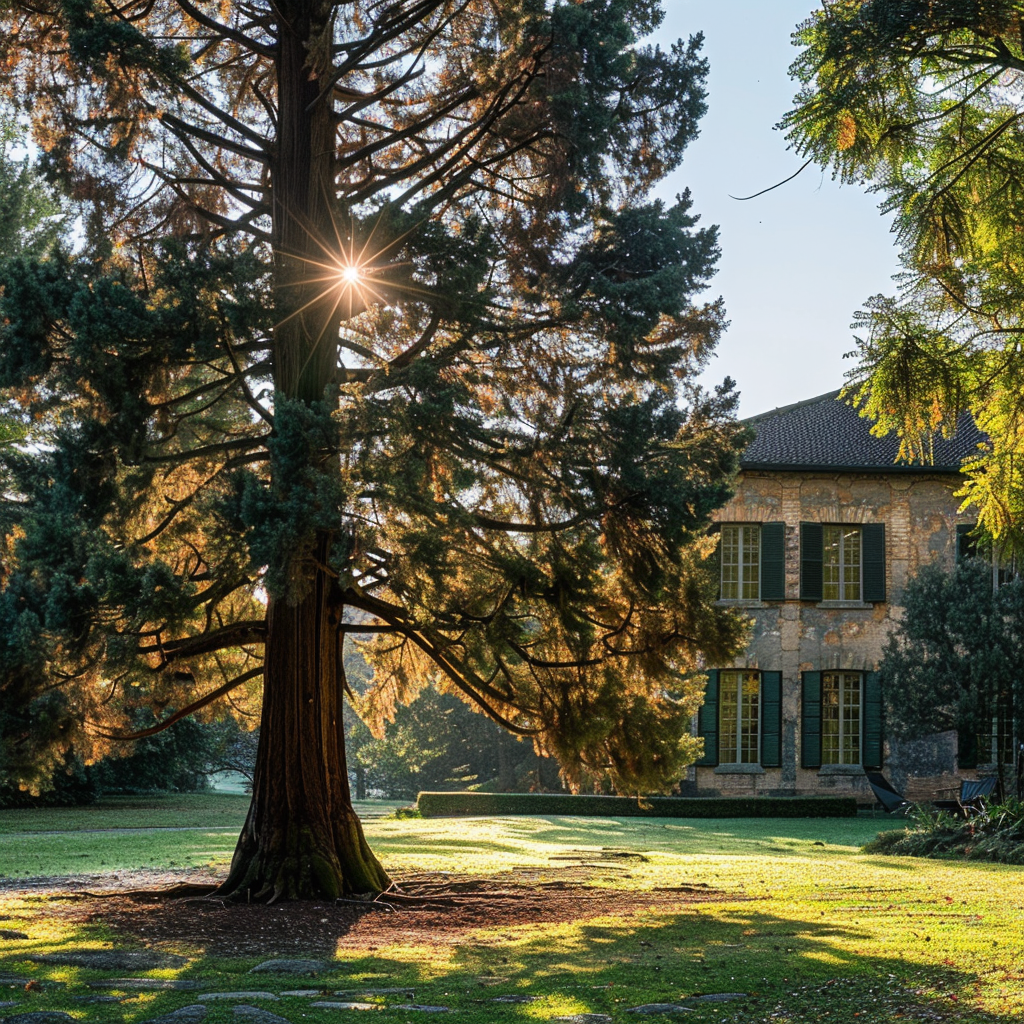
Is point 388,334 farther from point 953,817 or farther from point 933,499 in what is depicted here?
point 933,499

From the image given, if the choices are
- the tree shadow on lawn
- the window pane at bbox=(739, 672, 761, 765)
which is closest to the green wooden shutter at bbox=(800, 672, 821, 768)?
the window pane at bbox=(739, 672, 761, 765)

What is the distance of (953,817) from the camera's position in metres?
15.6

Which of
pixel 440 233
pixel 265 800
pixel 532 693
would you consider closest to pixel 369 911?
pixel 265 800

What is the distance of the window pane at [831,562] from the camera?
89.5 ft

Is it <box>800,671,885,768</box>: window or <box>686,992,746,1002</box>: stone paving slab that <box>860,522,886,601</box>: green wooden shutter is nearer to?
<box>800,671,885,768</box>: window

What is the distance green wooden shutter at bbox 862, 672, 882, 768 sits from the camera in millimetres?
26281

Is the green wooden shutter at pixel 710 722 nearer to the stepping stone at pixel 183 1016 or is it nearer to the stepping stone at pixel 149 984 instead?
the stepping stone at pixel 149 984

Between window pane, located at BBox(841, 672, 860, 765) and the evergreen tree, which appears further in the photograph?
window pane, located at BBox(841, 672, 860, 765)

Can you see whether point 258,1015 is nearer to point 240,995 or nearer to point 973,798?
point 240,995

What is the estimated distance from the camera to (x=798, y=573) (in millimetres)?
27094

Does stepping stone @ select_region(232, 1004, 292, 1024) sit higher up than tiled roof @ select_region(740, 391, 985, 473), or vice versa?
tiled roof @ select_region(740, 391, 985, 473)

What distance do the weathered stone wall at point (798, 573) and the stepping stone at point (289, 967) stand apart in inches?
810

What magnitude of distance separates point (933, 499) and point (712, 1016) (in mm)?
23421

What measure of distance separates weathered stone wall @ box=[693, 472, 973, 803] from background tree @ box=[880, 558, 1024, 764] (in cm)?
400
